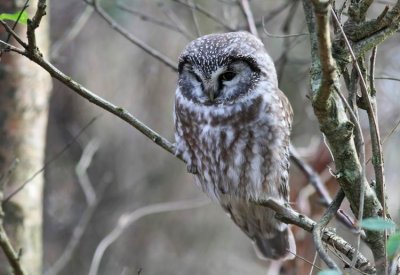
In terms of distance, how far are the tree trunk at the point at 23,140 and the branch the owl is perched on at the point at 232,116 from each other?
2.77ft

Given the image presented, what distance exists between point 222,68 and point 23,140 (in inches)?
49.1

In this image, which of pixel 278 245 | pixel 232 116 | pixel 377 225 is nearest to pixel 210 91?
pixel 232 116

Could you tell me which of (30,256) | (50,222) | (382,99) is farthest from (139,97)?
(30,256)

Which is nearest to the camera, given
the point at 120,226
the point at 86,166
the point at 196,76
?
the point at 196,76

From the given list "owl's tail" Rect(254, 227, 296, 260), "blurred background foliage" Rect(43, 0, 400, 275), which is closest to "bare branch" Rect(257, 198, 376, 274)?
"owl's tail" Rect(254, 227, 296, 260)

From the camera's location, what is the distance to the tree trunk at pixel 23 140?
12.1 feet

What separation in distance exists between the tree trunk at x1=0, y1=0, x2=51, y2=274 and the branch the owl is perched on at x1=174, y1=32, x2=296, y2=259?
84 centimetres

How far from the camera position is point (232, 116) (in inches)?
138

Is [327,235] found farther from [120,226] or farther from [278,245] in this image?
[120,226]

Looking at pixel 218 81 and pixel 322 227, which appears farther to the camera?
pixel 218 81

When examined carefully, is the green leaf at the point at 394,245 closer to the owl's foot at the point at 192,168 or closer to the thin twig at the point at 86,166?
the owl's foot at the point at 192,168

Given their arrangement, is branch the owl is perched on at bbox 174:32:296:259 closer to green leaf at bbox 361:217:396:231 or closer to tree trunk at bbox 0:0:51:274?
tree trunk at bbox 0:0:51:274

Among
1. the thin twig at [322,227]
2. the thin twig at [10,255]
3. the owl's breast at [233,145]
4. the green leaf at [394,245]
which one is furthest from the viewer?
the owl's breast at [233,145]

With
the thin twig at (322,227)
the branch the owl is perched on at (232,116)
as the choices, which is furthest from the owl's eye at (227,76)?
the thin twig at (322,227)
